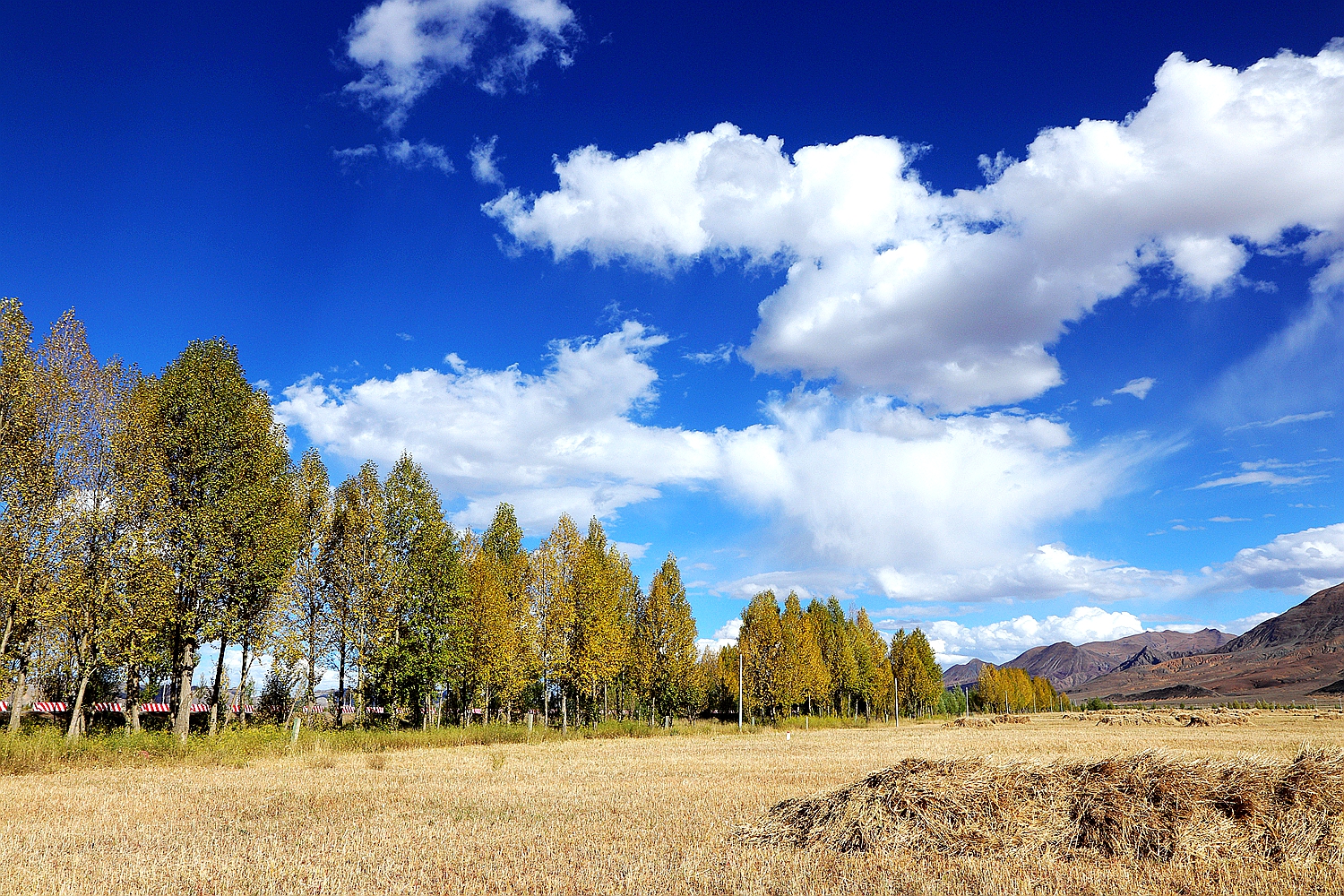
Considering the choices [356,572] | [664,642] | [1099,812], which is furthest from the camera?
[664,642]

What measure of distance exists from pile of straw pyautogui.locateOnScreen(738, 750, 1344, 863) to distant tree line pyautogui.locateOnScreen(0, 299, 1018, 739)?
2780cm

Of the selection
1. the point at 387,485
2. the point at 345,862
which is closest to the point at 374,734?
the point at 387,485

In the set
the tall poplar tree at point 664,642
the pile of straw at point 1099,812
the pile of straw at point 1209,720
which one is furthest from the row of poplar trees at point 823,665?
the pile of straw at point 1099,812

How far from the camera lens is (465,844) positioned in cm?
1223

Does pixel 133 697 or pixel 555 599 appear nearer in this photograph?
pixel 133 697

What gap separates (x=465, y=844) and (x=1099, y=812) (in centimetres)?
1001

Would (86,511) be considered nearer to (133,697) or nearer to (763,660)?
(133,697)

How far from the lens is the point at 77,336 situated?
1198 inches

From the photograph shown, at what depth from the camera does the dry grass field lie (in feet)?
31.7

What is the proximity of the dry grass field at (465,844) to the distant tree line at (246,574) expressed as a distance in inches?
348

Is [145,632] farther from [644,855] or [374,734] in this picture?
[644,855]

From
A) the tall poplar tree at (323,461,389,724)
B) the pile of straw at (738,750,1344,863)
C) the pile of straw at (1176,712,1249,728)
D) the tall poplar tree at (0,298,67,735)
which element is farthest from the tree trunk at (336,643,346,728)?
Answer: the pile of straw at (1176,712,1249,728)

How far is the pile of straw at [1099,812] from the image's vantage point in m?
11.0

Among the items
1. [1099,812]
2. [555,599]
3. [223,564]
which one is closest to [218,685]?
[223,564]
